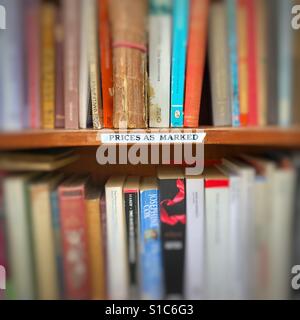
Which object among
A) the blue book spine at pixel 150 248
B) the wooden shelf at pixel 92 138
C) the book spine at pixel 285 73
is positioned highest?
the book spine at pixel 285 73

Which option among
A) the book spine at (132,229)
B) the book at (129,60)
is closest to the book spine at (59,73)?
the book at (129,60)

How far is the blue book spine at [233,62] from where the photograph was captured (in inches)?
18.4

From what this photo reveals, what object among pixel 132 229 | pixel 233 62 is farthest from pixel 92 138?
pixel 233 62

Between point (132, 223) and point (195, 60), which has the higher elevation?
point (195, 60)

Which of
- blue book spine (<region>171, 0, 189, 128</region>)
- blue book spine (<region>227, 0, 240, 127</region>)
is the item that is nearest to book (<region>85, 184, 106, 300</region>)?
blue book spine (<region>171, 0, 189, 128</region>)

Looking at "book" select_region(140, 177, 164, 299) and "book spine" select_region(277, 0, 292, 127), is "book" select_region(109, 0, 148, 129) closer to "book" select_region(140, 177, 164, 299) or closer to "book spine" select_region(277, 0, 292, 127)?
"book" select_region(140, 177, 164, 299)

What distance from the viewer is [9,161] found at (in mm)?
481

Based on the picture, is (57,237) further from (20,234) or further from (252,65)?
(252,65)

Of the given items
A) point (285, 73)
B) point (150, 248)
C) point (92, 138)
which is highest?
point (285, 73)

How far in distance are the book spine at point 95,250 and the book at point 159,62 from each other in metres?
0.22

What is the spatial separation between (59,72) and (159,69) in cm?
21

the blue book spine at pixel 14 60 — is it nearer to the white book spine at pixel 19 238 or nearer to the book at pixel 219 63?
the white book spine at pixel 19 238

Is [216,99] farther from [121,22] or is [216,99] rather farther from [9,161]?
[9,161]

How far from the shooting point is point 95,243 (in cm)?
53
